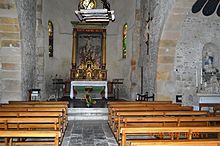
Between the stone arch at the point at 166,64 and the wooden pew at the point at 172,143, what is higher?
the stone arch at the point at 166,64

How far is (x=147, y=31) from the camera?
1133 cm

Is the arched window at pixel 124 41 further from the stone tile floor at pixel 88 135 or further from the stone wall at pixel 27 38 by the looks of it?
the stone tile floor at pixel 88 135

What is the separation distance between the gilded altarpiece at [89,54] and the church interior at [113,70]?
2.4 inches

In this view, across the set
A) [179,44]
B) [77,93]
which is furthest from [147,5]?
[77,93]

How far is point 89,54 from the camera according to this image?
16391 millimetres

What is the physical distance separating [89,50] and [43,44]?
3.92 m

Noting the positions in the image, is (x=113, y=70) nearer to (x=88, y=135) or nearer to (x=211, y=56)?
(x=211, y=56)

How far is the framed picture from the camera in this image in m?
16.2

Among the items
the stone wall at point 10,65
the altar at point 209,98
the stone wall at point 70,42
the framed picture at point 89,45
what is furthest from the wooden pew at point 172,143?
the framed picture at point 89,45

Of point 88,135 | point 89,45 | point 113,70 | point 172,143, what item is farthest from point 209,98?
point 89,45

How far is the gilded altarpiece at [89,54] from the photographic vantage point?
1537 centimetres

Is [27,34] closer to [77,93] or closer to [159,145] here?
[77,93]

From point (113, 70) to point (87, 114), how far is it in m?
7.40

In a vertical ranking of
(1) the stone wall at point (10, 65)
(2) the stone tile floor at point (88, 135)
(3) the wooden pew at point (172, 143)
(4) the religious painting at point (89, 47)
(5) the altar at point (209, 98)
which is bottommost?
(2) the stone tile floor at point (88, 135)
